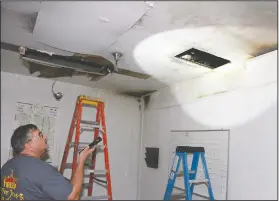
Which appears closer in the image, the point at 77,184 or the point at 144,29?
the point at 144,29

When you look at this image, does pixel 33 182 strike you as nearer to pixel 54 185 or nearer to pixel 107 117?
pixel 54 185

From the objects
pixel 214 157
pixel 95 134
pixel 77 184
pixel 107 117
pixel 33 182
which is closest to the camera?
pixel 33 182

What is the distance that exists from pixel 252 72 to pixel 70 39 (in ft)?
4.45

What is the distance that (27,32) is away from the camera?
5.65ft

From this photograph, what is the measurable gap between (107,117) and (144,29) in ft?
5.86

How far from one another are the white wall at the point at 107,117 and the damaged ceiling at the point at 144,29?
2.39 feet

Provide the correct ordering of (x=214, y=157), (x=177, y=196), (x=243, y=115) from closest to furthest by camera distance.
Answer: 1. (x=243, y=115)
2. (x=214, y=157)
3. (x=177, y=196)

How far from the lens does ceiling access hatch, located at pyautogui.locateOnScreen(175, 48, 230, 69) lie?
6.27 feet

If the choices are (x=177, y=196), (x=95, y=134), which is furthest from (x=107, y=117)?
(x=177, y=196)

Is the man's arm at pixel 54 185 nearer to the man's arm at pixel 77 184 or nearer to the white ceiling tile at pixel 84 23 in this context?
the man's arm at pixel 77 184

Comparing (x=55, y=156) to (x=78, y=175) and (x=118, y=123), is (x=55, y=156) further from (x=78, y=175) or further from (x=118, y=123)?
(x=78, y=175)

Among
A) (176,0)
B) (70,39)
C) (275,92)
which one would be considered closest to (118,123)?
(70,39)

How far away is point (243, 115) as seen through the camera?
200 centimetres

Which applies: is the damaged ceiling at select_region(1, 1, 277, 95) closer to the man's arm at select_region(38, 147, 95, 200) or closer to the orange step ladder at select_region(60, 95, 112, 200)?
the orange step ladder at select_region(60, 95, 112, 200)
